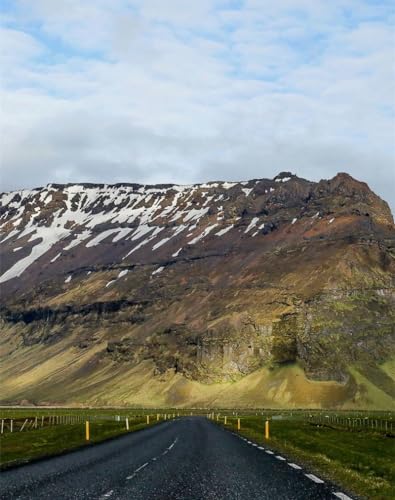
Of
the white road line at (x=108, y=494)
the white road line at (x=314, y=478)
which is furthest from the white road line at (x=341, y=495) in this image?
the white road line at (x=108, y=494)

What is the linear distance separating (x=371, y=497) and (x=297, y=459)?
12.7 meters

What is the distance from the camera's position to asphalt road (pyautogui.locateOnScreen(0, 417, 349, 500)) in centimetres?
1881

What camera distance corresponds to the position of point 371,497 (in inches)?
720

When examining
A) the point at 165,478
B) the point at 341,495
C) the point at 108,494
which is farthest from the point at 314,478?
the point at 108,494

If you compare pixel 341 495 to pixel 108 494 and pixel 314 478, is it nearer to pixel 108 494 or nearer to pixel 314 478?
pixel 314 478

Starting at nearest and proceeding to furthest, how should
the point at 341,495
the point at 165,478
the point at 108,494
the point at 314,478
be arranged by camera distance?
the point at 341,495 → the point at 108,494 → the point at 314,478 → the point at 165,478

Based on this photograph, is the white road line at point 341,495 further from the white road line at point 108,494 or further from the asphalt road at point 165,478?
the white road line at point 108,494

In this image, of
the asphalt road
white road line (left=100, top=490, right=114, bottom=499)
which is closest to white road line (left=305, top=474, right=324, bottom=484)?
the asphalt road

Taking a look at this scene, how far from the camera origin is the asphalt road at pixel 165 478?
18.8 metres

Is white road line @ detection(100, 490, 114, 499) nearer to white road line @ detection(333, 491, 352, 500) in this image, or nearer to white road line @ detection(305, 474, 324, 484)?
white road line @ detection(333, 491, 352, 500)

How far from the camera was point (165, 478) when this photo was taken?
22.6 m

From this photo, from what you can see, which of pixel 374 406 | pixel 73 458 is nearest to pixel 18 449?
Result: pixel 73 458

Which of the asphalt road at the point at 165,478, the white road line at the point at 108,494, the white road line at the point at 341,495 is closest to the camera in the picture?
the white road line at the point at 341,495

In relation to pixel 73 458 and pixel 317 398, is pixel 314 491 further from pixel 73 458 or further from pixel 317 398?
pixel 317 398
